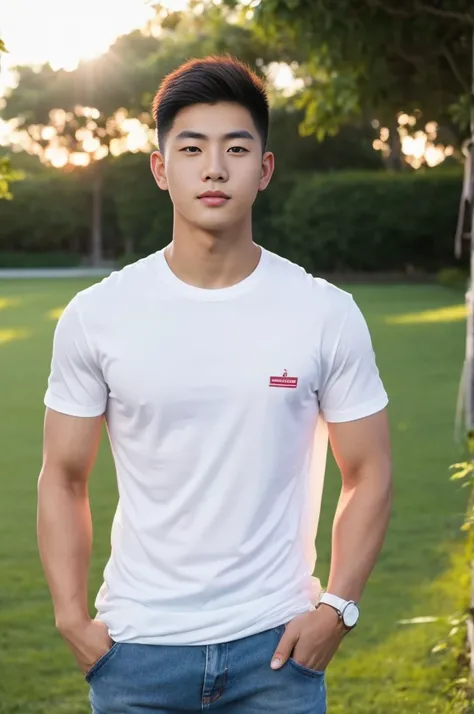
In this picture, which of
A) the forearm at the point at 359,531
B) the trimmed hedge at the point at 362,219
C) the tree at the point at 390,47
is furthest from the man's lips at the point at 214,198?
the trimmed hedge at the point at 362,219

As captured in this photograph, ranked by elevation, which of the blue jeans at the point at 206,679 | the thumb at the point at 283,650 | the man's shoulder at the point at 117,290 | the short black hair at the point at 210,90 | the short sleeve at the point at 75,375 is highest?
the short black hair at the point at 210,90

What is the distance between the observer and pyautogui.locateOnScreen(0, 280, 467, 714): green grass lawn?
4762 millimetres

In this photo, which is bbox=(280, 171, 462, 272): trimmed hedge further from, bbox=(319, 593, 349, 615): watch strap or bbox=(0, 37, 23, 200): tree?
bbox=(319, 593, 349, 615): watch strap

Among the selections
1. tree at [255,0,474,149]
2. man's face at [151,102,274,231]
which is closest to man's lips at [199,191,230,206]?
man's face at [151,102,274,231]

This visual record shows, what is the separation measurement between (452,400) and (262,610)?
426 inches

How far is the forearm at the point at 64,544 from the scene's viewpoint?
2201mm

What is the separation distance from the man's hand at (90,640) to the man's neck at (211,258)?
2.39 ft

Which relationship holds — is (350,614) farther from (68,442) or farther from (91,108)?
(91,108)

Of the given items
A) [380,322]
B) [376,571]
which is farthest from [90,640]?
[380,322]

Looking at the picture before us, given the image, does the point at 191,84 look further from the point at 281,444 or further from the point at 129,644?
the point at 129,644

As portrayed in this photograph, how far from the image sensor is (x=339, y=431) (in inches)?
87.0

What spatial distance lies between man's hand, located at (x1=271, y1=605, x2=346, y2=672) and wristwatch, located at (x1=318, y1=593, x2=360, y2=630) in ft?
0.04

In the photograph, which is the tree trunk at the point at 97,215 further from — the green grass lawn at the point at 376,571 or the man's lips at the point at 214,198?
the man's lips at the point at 214,198

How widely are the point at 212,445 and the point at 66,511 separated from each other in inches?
14.5
